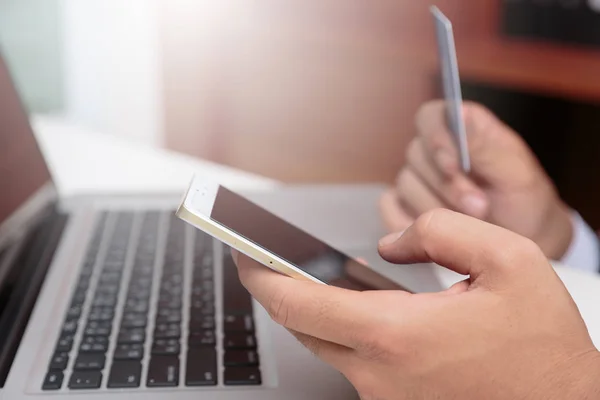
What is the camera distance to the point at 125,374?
50 cm

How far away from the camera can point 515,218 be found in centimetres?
79

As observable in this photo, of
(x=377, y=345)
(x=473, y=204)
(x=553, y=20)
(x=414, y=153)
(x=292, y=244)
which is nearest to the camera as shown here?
(x=377, y=345)

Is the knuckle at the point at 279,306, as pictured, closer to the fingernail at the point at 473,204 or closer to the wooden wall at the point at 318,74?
the fingernail at the point at 473,204

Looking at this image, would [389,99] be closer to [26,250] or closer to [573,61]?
[573,61]

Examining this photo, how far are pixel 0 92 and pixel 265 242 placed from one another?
45 cm

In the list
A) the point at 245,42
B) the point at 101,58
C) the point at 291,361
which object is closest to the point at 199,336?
the point at 291,361

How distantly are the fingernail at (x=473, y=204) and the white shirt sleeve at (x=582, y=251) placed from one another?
0.16m

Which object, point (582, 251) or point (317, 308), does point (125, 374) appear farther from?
point (582, 251)

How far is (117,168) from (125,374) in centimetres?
56

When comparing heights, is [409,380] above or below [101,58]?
below

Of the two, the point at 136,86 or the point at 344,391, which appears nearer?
the point at 344,391

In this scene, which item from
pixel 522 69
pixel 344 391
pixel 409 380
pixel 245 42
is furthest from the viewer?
pixel 245 42

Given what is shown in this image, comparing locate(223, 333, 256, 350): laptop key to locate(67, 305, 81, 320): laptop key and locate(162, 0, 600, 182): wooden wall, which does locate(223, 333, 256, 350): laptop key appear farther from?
locate(162, 0, 600, 182): wooden wall

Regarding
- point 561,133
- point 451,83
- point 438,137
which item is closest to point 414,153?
point 438,137
